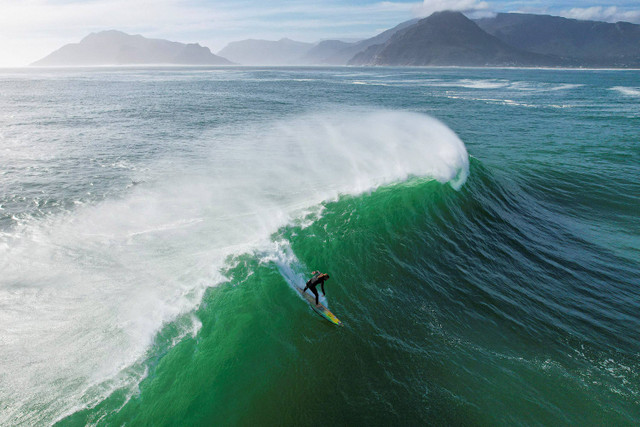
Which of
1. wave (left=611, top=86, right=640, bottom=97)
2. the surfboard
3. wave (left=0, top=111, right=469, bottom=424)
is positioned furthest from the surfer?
wave (left=611, top=86, right=640, bottom=97)

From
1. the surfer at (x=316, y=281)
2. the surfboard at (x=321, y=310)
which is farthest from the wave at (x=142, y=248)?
the surfer at (x=316, y=281)

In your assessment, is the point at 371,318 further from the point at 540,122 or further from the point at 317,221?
the point at 540,122

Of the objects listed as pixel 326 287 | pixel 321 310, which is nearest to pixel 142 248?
pixel 326 287

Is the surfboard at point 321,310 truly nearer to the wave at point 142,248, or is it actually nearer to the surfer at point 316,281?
the surfer at point 316,281

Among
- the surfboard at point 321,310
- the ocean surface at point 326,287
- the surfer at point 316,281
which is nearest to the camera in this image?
the ocean surface at point 326,287

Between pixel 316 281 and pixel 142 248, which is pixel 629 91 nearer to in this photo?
pixel 316 281
